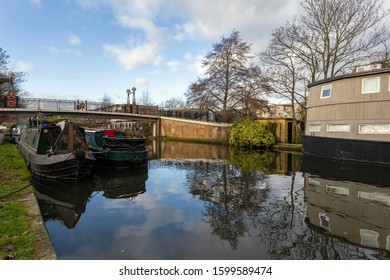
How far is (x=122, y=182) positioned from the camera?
35.9 ft

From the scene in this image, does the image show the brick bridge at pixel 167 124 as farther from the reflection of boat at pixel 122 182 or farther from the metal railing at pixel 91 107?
the reflection of boat at pixel 122 182

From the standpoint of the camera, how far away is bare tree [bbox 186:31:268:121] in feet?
104

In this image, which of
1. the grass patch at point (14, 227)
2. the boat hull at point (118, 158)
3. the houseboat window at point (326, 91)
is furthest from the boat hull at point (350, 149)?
the grass patch at point (14, 227)

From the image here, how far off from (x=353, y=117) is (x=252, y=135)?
1126 cm

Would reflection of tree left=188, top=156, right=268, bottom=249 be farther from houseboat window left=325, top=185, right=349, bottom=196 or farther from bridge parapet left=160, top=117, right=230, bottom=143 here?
bridge parapet left=160, top=117, right=230, bottom=143

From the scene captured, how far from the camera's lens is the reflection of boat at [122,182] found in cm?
921

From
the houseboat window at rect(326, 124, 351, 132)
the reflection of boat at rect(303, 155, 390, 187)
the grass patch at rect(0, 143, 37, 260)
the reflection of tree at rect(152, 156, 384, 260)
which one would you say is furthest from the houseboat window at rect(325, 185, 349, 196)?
the grass patch at rect(0, 143, 37, 260)

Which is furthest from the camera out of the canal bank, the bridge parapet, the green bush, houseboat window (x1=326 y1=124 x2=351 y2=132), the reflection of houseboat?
the bridge parapet

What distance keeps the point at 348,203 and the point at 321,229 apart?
235 centimetres

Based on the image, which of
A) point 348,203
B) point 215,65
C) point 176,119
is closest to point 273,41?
point 215,65

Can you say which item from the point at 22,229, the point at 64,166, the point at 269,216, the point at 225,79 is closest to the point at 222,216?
the point at 269,216

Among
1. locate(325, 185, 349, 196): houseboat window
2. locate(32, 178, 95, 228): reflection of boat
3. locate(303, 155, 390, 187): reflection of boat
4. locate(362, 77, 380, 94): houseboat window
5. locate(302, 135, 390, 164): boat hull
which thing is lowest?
locate(32, 178, 95, 228): reflection of boat

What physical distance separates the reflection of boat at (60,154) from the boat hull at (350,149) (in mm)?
12736

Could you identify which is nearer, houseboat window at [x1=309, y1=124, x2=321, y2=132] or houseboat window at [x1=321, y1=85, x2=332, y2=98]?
houseboat window at [x1=321, y1=85, x2=332, y2=98]
